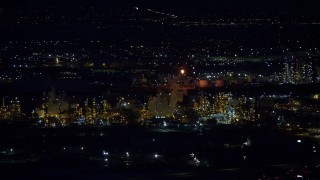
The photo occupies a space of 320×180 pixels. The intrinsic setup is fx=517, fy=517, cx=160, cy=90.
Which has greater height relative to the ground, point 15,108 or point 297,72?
point 297,72

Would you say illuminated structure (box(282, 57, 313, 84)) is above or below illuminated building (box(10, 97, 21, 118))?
above

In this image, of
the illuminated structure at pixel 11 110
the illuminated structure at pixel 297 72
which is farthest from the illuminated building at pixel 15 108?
the illuminated structure at pixel 297 72

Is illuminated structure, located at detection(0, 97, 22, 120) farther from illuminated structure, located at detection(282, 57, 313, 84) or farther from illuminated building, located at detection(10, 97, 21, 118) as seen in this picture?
illuminated structure, located at detection(282, 57, 313, 84)

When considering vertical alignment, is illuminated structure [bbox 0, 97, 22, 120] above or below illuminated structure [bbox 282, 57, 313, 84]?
below

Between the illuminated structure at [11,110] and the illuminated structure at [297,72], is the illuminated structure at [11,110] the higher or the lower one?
the lower one

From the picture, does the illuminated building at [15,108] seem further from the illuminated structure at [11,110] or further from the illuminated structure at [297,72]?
the illuminated structure at [297,72]

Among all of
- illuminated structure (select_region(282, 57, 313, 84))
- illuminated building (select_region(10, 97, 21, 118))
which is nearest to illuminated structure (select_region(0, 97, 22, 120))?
illuminated building (select_region(10, 97, 21, 118))

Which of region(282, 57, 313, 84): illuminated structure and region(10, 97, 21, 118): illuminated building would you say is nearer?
region(10, 97, 21, 118): illuminated building

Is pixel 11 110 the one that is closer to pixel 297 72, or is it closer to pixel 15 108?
pixel 15 108

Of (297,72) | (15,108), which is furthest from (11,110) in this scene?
(297,72)

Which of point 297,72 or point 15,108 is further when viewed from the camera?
point 297,72

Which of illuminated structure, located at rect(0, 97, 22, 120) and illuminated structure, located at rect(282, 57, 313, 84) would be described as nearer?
illuminated structure, located at rect(0, 97, 22, 120)
